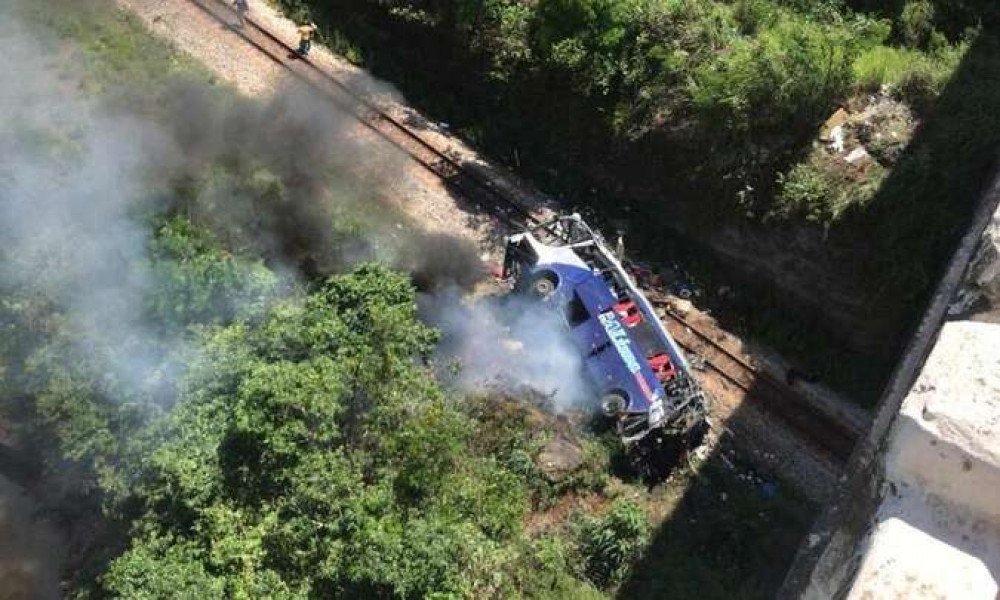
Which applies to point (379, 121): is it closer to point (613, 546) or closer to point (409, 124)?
point (409, 124)

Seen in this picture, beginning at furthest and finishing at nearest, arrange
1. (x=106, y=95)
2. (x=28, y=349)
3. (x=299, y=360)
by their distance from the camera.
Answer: (x=106, y=95)
(x=28, y=349)
(x=299, y=360)

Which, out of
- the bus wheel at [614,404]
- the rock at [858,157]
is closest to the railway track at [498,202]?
the bus wheel at [614,404]

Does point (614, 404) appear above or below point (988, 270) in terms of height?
below

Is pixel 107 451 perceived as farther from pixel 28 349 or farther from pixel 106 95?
pixel 106 95

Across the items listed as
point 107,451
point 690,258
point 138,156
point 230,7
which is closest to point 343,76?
point 230,7

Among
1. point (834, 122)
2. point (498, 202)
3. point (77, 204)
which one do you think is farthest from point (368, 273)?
point (834, 122)

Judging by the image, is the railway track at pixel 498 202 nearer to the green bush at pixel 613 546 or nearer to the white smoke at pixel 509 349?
the white smoke at pixel 509 349

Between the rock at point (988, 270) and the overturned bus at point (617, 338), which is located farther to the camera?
the overturned bus at point (617, 338)
